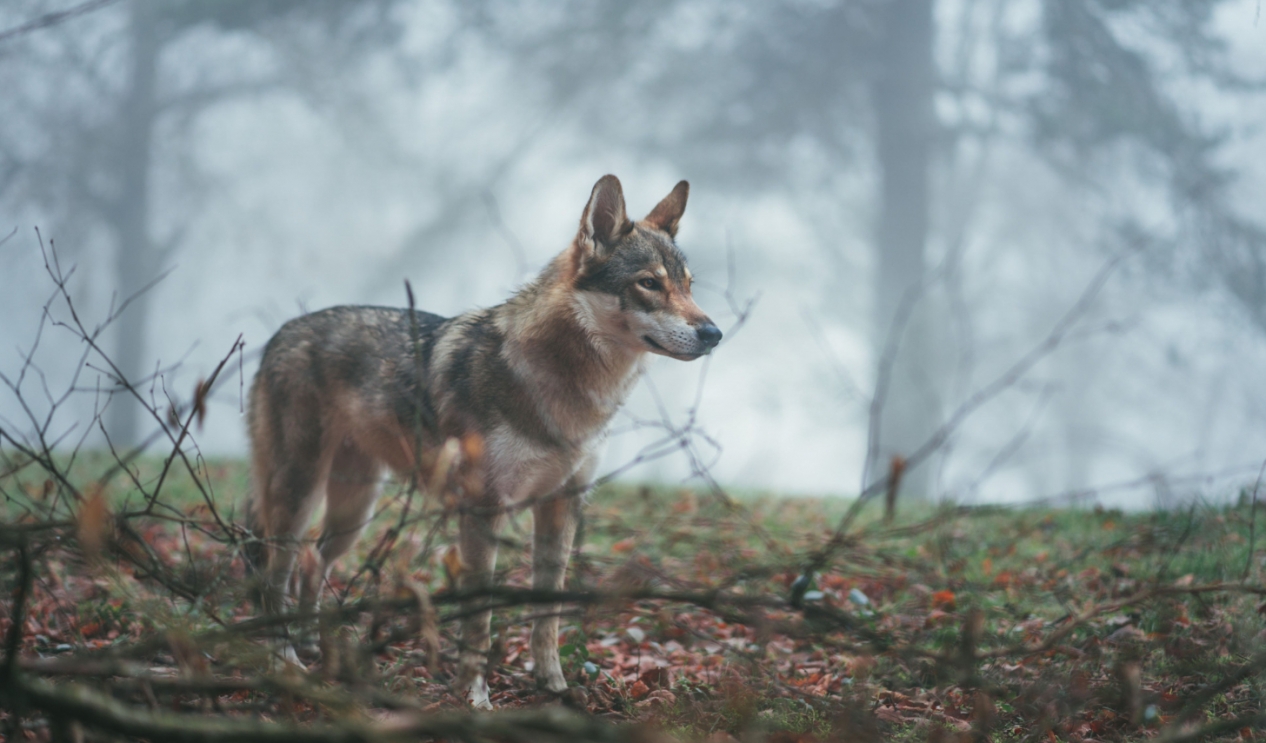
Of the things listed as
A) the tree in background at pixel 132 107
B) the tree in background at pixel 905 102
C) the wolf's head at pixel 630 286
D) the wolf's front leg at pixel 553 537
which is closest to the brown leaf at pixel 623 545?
the wolf's front leg at pixel 553 537

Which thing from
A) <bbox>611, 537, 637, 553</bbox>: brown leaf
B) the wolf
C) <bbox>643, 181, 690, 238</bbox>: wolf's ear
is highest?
<bbox>643, 181, 690, 238</bbox>: wolf's ear

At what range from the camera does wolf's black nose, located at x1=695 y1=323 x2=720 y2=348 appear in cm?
394

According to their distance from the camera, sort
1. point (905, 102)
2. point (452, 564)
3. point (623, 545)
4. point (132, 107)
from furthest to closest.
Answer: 1. point (132, 107)
2. point (905, 102)
3. point (623, 545)
4. point (452, 564)

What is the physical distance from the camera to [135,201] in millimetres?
19453

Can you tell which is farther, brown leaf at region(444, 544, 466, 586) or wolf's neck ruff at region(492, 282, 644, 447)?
wolf's neck ruff at region(492, 282, 644, 447)

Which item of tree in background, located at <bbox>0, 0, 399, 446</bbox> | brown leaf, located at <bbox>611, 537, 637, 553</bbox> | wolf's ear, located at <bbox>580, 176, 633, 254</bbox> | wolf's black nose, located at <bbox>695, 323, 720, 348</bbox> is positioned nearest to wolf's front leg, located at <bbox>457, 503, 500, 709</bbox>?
wolf's black nose, located at <bbox>695, 323, 720, 348</bbox>

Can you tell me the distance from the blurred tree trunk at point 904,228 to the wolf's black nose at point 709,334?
14686mm

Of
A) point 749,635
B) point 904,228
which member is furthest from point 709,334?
point 904,228

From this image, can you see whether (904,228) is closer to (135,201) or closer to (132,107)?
(135,201)

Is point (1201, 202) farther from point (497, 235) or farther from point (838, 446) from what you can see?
point (497, 235)

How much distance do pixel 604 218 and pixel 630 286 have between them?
1.35 ft

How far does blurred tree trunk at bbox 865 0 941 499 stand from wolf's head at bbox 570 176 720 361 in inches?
575

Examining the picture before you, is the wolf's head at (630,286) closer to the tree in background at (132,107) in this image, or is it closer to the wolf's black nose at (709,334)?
the wolf's black nose at (709,334)

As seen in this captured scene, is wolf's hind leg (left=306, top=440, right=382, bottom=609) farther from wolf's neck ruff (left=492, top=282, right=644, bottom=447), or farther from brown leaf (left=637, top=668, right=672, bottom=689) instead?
brown leaf (left=637, top=668, right=672, bottom=689)
